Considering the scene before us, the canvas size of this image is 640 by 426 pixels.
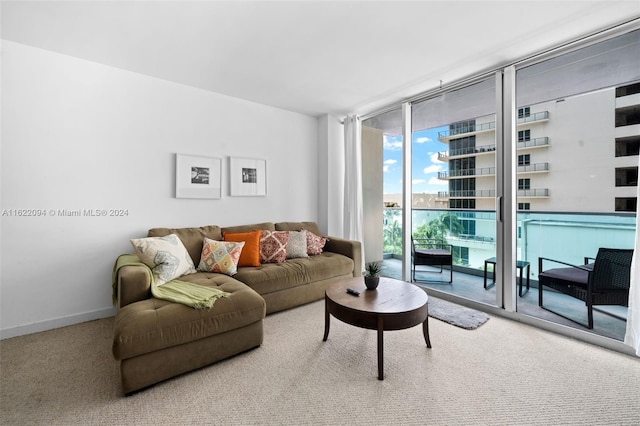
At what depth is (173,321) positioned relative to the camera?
181 cm

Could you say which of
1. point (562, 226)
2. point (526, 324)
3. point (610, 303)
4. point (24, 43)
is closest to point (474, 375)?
point (526, 324)

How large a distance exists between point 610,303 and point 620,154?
1.25m

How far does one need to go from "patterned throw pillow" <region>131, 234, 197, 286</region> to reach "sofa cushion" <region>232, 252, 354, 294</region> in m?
0.56

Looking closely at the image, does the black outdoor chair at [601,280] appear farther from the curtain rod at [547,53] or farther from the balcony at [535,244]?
the curtain rod at [547,53]

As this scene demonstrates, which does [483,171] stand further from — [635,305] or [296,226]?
[296,226]

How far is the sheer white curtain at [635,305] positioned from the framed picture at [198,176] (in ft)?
13.2

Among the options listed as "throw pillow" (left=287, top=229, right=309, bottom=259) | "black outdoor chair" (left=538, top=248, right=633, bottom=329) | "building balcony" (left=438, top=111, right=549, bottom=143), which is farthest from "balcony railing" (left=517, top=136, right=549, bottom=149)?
"throw pillow" (left=287, top=229, right=309, bottom=259)

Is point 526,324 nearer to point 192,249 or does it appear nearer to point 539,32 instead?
point 539,32

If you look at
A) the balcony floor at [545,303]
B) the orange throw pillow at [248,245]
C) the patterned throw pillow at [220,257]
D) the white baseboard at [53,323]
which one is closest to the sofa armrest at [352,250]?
the balcony floor at [545,303]

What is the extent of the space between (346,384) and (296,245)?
1.94 m

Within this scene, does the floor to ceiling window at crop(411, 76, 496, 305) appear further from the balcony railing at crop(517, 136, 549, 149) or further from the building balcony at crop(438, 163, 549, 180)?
the balcony railing at crop(517, 136, 549, 149)

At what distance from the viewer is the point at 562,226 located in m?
2.74

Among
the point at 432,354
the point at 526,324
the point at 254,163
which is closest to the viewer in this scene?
the point at 432,354

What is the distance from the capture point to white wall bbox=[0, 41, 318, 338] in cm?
244
